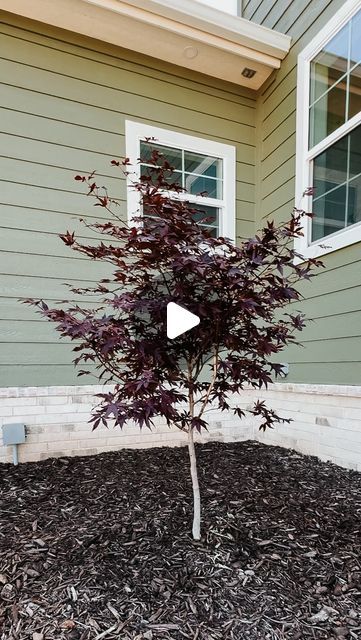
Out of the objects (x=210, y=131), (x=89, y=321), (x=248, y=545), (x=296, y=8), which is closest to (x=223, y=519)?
(x=248, y=545)

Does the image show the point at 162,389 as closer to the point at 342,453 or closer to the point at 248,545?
the point at 248,545

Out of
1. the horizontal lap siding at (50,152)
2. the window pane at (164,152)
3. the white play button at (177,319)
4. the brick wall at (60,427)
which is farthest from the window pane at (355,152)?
the brick wall at (60,427)

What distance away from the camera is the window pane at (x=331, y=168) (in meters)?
3.13

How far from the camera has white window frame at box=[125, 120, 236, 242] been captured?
11.5 ft

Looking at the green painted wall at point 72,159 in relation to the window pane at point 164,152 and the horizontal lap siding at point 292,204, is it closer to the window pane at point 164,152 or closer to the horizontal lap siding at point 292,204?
the horizontal lap siding at point 292,204

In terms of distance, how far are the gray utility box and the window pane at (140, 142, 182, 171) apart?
269cm

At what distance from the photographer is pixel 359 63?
2.96 meters

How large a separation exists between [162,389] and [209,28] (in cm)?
343

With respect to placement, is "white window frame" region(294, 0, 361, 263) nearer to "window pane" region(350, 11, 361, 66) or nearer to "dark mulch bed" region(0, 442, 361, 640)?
"window pane" region(350, 11, 361, 66)

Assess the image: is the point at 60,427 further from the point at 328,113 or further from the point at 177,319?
the point at 328,113

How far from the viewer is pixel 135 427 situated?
3459mm

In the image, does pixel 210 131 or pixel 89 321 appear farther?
pixel 210 131

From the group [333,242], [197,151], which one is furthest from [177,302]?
[197,151]

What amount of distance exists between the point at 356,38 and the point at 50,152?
105 inches
